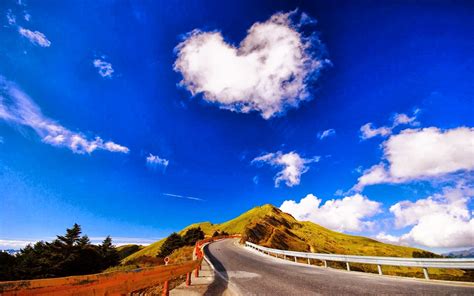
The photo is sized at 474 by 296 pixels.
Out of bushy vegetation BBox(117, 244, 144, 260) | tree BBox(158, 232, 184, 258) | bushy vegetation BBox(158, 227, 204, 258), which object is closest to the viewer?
bushy vegetation BBox(158, 227, 204, 258)

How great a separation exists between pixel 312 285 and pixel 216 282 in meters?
4.17

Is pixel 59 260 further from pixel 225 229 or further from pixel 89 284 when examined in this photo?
pixel 225 229

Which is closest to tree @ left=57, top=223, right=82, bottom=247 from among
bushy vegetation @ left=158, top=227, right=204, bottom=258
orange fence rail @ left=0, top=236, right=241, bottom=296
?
bushy vegetation @ left=158, top=227, right=204, bottom=258

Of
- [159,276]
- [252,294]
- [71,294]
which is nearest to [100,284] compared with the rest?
[71,294]

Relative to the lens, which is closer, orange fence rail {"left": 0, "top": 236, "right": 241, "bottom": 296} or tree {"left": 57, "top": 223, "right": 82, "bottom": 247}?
orange fence rail {"left": 0, "top": 236, "right": 241, "bottom": 296}

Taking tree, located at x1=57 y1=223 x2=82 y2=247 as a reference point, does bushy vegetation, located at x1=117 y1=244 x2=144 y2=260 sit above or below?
below

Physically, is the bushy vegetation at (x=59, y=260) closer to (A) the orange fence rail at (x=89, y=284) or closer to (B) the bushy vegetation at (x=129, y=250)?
(A) the orange fence rail at (x=89, y=284)

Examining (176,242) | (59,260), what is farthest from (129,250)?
(59,260)

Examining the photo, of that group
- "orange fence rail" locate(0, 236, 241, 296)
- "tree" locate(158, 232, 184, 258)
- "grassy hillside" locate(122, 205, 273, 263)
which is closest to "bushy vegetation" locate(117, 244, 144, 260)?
"grassy hillside" locate(122, 205, 273, 263)

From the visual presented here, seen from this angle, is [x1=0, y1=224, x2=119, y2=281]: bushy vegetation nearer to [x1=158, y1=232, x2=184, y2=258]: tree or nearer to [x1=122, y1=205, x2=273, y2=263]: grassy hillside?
[x1=158, y1=232, x2=184, y2=258]: tree

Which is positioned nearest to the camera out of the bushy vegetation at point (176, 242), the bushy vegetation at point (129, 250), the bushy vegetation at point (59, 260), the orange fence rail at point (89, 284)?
the orange fence rail at point (89, 284)

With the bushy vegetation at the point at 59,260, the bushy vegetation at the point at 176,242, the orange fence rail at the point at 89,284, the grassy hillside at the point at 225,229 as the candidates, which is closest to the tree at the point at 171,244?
the bushy vegetation at the point at 176,242

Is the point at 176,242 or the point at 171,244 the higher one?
the point at 176,242

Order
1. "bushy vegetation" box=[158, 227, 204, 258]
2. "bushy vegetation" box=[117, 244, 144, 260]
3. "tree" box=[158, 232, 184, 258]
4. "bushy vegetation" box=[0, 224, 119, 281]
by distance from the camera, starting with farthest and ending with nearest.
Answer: "bushy vegetation" box=[117, 244, 144, 260]
"tree" box=[158, 232, 184, 258]
"bushy vegetation" box=[158, 227, 204, 258]
"bushy vegetation" box=[0, 224, 119, 281]
